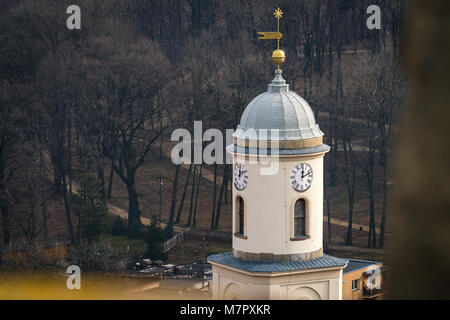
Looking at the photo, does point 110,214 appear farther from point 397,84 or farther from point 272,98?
point 272,98

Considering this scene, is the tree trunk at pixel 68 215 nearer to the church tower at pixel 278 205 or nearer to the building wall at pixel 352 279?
the building wall at pixel 352 279

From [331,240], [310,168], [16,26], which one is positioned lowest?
[331,240]

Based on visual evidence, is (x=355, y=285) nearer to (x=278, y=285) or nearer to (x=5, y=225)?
(x=278, y=285)

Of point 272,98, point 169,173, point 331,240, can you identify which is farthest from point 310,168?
point 169,173

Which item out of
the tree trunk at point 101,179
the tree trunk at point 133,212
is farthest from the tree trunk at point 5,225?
the tree trunk at point 133,212

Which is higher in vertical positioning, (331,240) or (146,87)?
(146,87)

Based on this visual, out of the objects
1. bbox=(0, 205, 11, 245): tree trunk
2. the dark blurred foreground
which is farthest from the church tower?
bbox=(0, 205, 11, 245): tree trunk

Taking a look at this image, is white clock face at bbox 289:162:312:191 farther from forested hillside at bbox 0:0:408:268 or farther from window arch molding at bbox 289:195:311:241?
forested hillside at bbox 0:0:408:268
